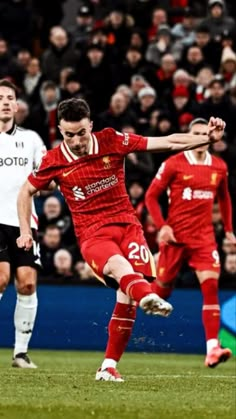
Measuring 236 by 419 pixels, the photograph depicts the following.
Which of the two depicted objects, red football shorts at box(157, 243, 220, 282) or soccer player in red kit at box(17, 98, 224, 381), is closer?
soccer player in red kit at box(17, 98, 224, 381)

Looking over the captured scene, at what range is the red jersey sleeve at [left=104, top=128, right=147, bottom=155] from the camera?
1064 centimetres

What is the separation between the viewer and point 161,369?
43.8 ft

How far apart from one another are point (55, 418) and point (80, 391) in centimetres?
141

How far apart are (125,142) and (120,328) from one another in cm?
153

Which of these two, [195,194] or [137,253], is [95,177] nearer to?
[137,253]

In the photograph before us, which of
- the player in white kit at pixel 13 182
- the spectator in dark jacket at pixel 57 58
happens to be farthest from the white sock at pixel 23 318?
the spectator in dark jacket at pixel 57 58

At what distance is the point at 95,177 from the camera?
10.7 meters

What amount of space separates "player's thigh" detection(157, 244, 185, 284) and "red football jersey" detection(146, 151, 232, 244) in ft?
0.48

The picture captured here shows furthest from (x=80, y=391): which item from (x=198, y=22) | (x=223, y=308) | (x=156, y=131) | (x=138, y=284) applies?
(x=198, y=22)

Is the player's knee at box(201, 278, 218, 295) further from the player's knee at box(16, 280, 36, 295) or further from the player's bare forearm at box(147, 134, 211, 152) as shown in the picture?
the player's bare forearm at box(147, 134, 211, 152)

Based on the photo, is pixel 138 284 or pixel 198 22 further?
pixel 198 22

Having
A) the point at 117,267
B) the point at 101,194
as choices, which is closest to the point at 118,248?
the point at 117,267

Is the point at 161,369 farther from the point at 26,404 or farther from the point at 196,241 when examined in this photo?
the point at 26,404

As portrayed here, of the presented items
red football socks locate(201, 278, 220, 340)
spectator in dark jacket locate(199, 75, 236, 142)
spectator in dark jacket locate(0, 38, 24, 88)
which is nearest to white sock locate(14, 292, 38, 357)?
red football socks locate(201, 278, 220, 340)
